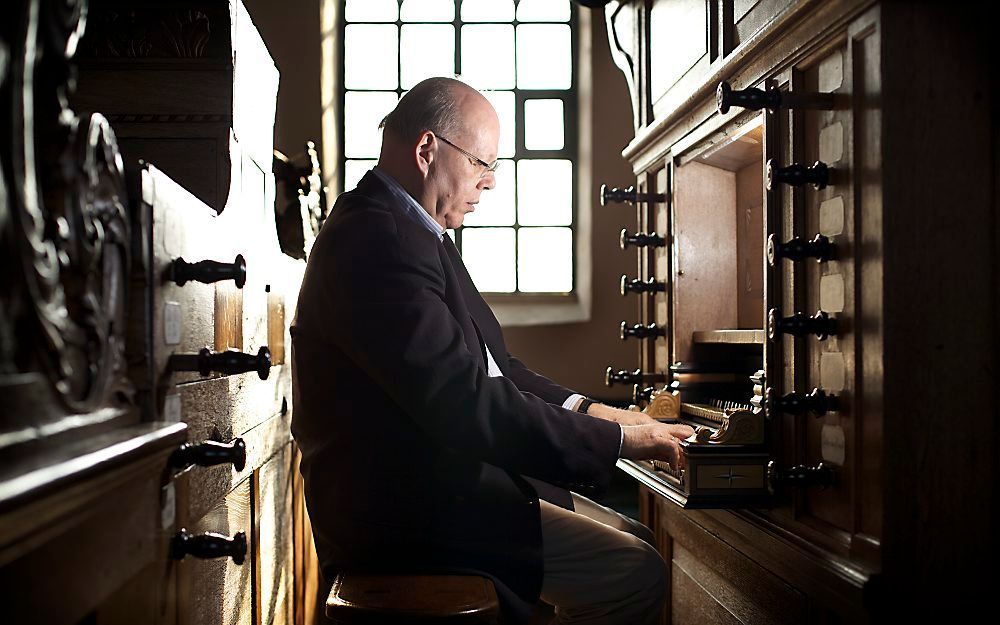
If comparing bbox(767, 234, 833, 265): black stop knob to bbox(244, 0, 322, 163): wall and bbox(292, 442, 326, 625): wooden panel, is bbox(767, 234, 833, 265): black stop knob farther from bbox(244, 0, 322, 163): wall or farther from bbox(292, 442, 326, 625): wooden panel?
bbox(244, 0, 322, 163): wall

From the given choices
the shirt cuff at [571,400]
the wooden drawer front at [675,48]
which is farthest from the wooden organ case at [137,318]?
the wooden drawer front at [675,48]

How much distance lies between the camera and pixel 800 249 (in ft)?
7.28

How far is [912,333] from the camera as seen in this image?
75.9 inches

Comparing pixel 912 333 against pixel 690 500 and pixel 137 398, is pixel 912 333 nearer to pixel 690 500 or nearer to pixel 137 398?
pixel 690 500

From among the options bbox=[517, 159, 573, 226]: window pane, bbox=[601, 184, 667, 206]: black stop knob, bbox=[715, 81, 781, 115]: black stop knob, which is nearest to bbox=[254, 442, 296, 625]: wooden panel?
bbox=[601, 184, 667, 206]: black stop knob

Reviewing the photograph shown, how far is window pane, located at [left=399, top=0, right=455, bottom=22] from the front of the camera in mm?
5941

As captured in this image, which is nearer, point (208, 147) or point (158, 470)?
point (158, 470)

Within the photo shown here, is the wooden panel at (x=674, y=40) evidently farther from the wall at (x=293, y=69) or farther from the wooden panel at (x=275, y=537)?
the wall at (x=293, y=69)

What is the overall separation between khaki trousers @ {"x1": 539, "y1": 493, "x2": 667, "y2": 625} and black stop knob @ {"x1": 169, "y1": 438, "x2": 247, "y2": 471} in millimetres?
999

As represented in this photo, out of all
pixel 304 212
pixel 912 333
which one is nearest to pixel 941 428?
pixel 912 333

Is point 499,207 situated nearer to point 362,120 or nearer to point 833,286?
point 362,120

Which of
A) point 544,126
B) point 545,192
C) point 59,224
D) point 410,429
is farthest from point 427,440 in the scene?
point 544,126

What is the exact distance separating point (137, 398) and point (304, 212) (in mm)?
2751

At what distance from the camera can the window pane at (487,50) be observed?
19.6 ft
